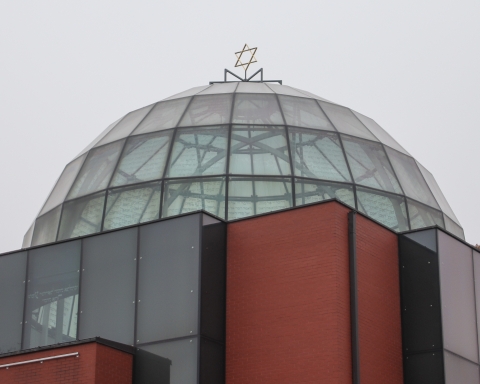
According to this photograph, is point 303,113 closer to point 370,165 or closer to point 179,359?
point 370,165

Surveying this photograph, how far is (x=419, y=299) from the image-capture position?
2238cm

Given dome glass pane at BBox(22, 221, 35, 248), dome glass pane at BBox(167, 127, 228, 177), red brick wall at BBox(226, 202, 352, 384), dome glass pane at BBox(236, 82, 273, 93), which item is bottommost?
red brick wall at BBox(226, 202, 352, 384)

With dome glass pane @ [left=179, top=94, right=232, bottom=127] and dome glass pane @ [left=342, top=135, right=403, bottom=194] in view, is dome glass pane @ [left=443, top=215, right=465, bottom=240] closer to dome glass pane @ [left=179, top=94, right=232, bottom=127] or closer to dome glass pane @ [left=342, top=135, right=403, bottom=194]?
dome glass pane @ [left=342, top=135, right=403, bottom=194]

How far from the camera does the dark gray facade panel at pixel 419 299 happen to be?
21938mm

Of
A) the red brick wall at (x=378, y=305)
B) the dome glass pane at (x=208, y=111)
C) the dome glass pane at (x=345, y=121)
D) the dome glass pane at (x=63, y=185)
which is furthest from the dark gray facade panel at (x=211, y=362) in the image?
the dome glass pane at (x=345, y=121)

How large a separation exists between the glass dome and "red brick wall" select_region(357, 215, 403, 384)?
3918 mm

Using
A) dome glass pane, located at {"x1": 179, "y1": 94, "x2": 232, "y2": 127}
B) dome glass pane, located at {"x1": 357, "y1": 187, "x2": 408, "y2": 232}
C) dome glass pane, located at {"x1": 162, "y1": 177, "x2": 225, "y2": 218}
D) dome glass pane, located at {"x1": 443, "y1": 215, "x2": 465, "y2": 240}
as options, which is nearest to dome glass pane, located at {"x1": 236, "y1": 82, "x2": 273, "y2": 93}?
dome glass pane, located at {"x1": 179, "y1": 94, "x2": 232, "y2": 127}

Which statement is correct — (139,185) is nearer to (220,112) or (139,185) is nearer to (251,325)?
(220,112)

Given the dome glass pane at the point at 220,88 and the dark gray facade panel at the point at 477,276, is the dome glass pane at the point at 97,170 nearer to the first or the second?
the dome glass pane at the point at 220,88

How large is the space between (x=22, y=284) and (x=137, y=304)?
387 cm

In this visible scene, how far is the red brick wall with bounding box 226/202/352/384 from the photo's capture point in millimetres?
20375

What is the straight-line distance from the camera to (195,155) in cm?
2734

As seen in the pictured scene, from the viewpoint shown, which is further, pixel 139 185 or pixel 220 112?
pixel 220 112

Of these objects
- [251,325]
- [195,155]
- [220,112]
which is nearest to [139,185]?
[195,155]
